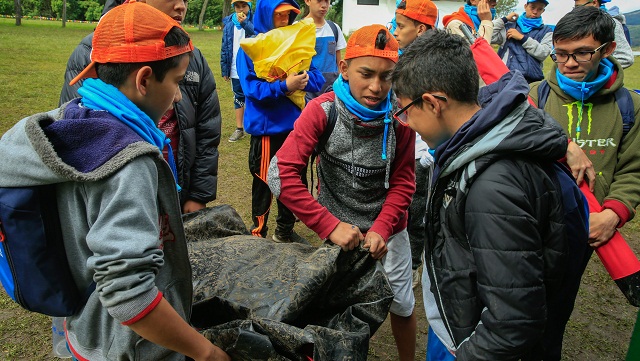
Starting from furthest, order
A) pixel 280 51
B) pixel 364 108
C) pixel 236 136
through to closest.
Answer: pixel 236 136, pixel 280 51, pixel 364 108

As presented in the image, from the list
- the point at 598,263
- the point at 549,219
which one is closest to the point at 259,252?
the point at 549,219

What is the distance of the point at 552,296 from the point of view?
1751 millimetres

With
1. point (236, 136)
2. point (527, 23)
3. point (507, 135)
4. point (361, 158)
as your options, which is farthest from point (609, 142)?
point (236, 136)

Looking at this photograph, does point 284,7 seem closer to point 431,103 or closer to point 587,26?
point 587,26

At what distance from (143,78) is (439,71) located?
37.5 inches

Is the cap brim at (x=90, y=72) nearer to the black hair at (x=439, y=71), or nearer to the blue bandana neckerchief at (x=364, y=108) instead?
the black hair at (x=439, y=71)

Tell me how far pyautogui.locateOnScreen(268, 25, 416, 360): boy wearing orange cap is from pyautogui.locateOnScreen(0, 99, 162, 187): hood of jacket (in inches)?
43.9

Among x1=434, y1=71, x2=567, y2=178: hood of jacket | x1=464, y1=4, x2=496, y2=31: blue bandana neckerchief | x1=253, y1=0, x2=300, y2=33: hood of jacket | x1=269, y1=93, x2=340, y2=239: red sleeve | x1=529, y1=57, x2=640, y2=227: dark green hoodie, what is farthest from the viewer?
x1=464, y1=4, x2=496, y2=31: blue bandana neckerchief

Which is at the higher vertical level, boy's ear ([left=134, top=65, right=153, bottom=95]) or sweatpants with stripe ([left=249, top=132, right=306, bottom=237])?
boy's ear ([left=134, top=65, right=153, bottom=95])

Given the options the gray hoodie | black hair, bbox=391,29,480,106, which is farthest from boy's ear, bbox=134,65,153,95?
black hair, bbox=391,29,480,106

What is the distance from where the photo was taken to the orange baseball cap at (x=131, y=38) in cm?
139

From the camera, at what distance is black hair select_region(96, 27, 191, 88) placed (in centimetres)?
140

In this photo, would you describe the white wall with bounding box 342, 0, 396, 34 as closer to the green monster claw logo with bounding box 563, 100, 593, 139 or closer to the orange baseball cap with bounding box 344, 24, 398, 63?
the green monster claw logo with bounding box 563, 100, 593, 139

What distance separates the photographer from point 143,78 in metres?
1.42
